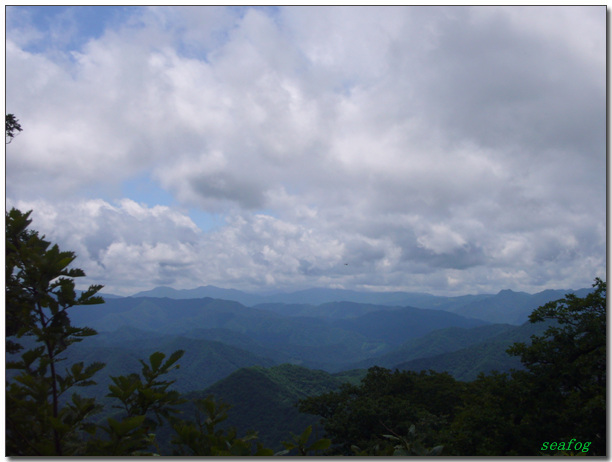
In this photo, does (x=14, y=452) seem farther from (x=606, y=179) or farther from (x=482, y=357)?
(x=482, y=357)

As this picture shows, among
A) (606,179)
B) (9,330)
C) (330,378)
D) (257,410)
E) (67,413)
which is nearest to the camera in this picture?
(67,413)

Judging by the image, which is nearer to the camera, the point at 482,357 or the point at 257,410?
the point at 257,410

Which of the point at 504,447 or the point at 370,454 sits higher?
the point at 370,454

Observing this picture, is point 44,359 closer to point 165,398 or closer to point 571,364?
point 165,398

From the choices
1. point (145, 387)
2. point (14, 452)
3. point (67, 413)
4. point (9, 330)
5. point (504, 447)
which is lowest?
point (504, 447)

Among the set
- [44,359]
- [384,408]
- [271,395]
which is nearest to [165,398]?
[44,359]

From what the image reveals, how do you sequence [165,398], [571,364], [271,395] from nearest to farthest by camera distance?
[165,398] → [571,364] → [271,395]

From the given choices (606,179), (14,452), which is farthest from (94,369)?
(606,179)

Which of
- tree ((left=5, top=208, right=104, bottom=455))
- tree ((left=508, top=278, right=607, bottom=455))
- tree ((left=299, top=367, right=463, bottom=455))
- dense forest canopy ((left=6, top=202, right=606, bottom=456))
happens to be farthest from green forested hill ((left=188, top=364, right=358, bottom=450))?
tree ((left=5, top=208, right=104, bottom=455))
